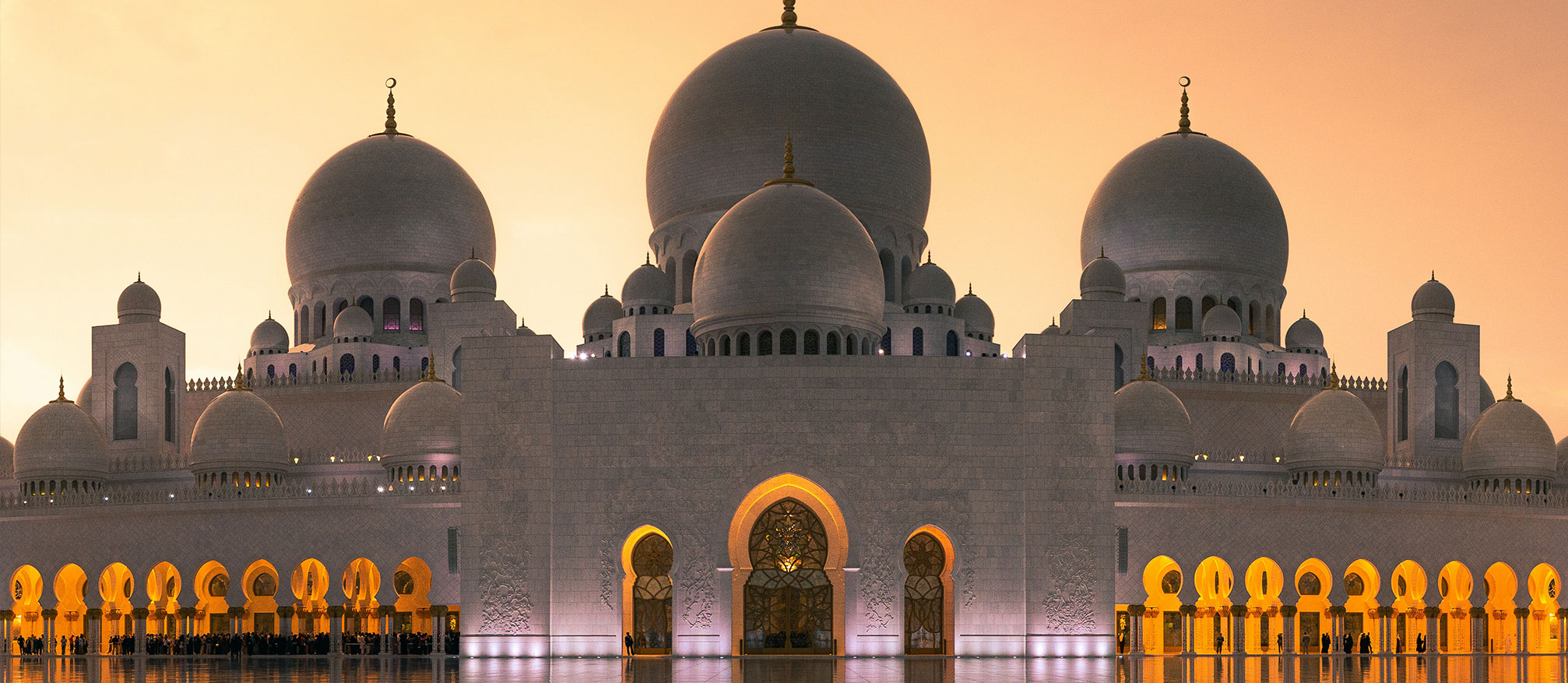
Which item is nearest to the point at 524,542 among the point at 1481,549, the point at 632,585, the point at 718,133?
the point at 632,585

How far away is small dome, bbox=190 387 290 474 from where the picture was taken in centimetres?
2948

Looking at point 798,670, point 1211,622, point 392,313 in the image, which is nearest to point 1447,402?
point 1211,622

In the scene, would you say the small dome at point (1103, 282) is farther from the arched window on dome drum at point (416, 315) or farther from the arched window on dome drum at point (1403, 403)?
the arched window on dome drum at point (416, 315)

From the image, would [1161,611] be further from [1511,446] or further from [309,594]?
[309,594]

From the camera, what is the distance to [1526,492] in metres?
29.8

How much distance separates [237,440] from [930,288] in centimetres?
1117

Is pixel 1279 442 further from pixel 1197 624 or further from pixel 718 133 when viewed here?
pixel 718 133

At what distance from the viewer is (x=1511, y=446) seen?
98.5ft

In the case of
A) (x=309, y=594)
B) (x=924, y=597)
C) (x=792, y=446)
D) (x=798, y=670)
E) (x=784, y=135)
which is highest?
(x=784, y=135)

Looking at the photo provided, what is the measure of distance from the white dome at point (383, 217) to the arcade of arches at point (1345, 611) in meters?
15.1

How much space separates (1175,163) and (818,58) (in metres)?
8.50

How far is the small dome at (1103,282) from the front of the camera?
3341 cm

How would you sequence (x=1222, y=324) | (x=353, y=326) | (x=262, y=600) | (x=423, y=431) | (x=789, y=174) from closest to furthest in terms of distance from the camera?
(x=789, y=174)
(x=423, y=431)
(x=262, y=600)
(x=1222, y=324)
(x=353, y=326)

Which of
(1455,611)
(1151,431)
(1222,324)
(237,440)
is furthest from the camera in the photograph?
(1222,324)
